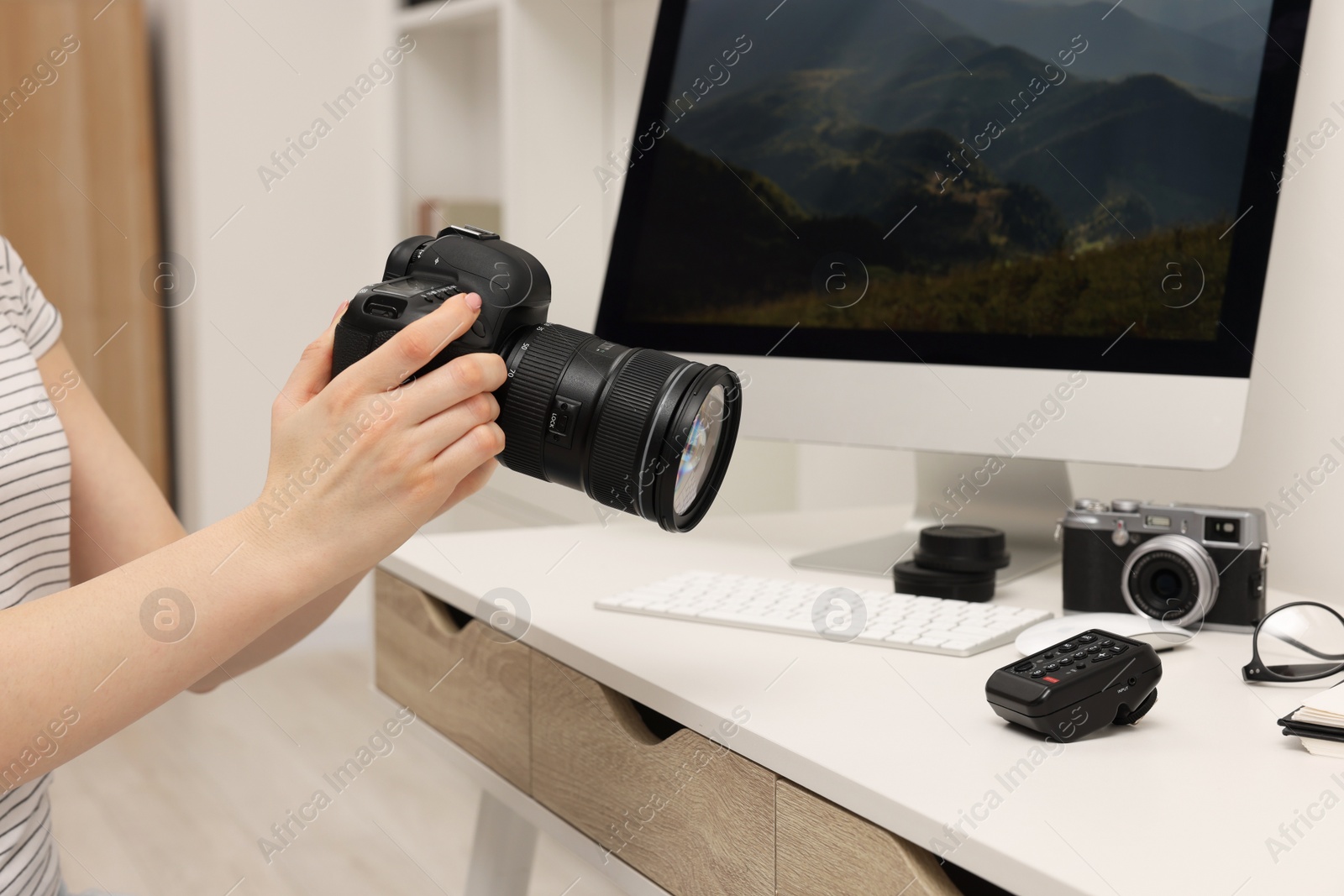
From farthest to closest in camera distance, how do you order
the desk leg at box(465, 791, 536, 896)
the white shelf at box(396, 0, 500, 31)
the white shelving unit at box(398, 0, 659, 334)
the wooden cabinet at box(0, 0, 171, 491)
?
the wooden cabinet at box(0, 0, 171, 491) < the white shelf at box(396, 0, 500, 31) < the white shelving unit at box(398, 0, 659, 334) < the desk leg at box(465, 791, 536, 896)

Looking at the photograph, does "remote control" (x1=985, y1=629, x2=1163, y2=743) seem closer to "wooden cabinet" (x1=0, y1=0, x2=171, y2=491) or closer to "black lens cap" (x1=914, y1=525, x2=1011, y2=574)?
"black lens cap" (x1=914, y1=525, x2=1011, y2=574)

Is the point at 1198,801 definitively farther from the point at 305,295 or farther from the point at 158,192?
the point at 158,192

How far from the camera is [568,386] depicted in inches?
23.1

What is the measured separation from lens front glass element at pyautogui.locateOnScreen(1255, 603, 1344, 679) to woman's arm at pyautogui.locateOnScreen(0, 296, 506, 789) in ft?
1.48

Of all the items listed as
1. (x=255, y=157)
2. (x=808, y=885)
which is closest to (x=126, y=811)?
(x=255, y=157)

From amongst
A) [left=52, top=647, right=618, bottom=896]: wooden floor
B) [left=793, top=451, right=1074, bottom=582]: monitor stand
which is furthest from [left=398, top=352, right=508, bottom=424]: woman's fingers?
[left=52, top=647, right=618, bottom=896]: wooden floor

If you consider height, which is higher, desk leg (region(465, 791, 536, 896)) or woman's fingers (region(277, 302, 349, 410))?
woman's fingers (region(277, 302, 349, 410))

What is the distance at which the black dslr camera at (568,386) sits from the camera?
0.57 meters

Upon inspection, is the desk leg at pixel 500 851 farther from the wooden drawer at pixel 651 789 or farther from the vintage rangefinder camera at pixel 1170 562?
the vintage rangefinder camera at pixel 1170 562

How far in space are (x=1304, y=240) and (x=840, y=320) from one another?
1.18 ft

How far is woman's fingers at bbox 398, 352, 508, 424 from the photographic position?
54cm

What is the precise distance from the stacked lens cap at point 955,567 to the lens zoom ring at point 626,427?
29 cm

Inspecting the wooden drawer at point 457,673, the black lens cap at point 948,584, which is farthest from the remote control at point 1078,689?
the wooden drawer at point 457,673

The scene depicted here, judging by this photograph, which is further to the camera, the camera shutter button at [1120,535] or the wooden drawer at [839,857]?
the camera shutter button at [1120,535]
